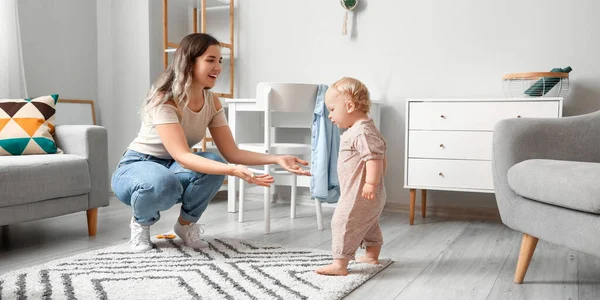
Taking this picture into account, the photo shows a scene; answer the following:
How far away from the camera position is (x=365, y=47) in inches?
130

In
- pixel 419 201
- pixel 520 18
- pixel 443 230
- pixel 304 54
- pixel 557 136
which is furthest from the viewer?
pixel 304 54

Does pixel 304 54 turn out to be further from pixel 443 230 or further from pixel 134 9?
pixel 443 230

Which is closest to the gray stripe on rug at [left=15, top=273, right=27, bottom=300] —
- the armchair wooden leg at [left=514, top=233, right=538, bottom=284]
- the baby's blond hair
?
the baby's blond hair

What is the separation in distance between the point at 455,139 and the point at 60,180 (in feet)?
6.19

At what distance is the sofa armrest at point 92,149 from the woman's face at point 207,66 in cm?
68

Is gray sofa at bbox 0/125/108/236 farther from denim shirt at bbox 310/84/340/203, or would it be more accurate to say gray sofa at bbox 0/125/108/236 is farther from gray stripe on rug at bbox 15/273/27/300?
denim shirt at bbox 310/84/340/203

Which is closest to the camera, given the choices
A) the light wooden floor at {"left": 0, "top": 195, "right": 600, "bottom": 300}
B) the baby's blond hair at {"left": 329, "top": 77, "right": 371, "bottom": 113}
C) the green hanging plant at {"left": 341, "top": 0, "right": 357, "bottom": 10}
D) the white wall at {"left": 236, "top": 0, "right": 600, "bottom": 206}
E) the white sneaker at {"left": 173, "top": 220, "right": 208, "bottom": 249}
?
the light wooden floor at {"left": 0, "top": 195, "right": 600, "bottom": 300}

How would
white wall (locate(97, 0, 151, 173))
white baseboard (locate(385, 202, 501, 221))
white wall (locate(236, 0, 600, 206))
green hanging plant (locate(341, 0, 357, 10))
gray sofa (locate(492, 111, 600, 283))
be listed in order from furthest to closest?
white wall (locate(97, 0, 151, 173)) < green hanging plant (locate(341, 0, 357, 10)) < white baseboard (locate(385, 202, 501, 221)) < white wall (locate(236, 0, 600, 206)) < gray sofa (locate(492, 111, 600, 283))

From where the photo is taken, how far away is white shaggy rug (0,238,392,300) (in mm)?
1567

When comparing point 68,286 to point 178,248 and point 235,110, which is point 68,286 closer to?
point 178,248

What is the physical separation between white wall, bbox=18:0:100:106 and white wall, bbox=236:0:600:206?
1.07 meters

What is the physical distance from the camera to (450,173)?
2748 mm

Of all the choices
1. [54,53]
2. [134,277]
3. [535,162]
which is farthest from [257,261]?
[54,53]

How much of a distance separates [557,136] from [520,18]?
1271 millimetres
